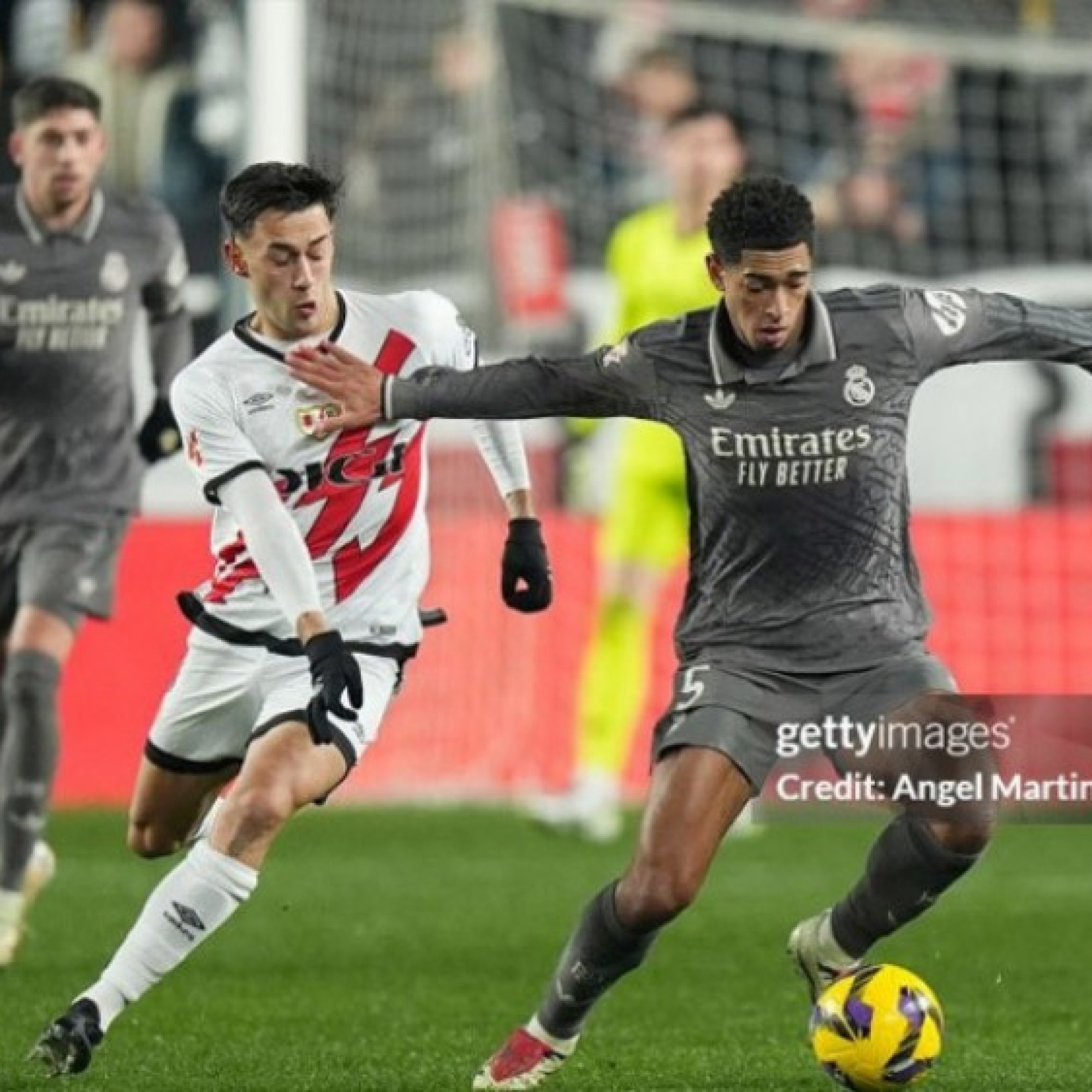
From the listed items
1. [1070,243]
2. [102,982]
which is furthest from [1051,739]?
[1070,243]

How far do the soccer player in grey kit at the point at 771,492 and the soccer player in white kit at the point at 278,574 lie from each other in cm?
33

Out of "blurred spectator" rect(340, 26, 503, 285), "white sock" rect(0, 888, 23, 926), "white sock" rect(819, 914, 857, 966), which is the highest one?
"blurred spectator" rect(340, 26, 503, 285)

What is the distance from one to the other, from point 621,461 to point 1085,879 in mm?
2549

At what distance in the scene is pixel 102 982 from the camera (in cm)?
681

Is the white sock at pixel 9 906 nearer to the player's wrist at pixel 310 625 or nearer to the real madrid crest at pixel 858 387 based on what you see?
the player's wrist at pixel 310 625

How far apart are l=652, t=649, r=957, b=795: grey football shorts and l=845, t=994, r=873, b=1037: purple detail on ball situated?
0.54m

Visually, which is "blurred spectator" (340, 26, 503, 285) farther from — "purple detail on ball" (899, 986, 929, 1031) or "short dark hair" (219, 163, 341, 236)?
"purple detail on ball" (899, 986, 929, 1031)

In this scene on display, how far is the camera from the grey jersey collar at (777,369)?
682 centimetres

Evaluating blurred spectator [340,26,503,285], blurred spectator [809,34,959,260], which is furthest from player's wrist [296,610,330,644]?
blurred spectator [809,34,959,260]

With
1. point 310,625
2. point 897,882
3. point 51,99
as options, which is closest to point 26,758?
point 51,99

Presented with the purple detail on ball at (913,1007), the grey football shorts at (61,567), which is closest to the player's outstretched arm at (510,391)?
the purple detail on ball at (913,1007)

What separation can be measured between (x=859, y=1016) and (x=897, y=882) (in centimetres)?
55

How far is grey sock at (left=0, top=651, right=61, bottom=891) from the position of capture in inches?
351

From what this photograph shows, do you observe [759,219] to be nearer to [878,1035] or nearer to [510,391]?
[510,391]
